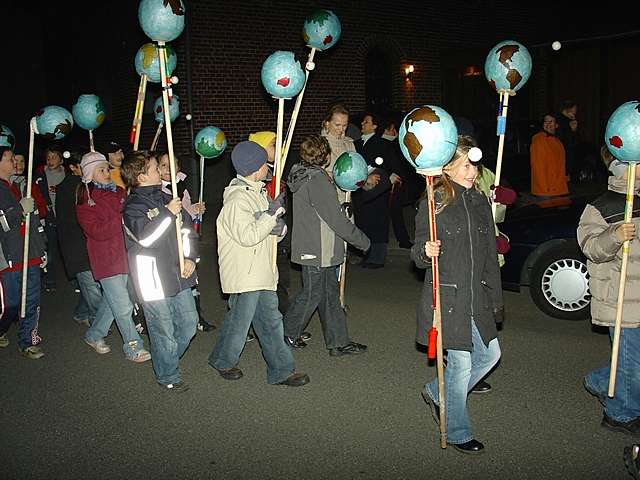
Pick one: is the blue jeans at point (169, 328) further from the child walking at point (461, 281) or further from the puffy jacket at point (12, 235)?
the child walking at point (461, 281)

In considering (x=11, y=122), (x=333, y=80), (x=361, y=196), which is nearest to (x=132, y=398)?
Result: (x=361, y=196)

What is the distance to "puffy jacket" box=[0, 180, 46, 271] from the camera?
6.21 meters

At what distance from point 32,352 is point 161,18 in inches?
127

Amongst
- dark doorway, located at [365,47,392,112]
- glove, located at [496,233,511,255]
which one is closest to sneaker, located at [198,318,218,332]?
glove, located at [496,233,511,255]

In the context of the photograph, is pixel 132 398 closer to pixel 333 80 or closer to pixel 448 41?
pixel 333 80

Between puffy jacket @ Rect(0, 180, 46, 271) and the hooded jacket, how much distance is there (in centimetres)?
236

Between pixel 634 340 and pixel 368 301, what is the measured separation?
3.98m

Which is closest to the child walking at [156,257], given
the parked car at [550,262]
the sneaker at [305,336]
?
the sneaker at [305,336]

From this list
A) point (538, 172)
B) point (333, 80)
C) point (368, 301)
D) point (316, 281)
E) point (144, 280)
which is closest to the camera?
point (144, 280)

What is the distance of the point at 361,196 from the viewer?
998 centimetres

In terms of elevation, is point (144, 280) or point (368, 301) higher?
point (144, 280)

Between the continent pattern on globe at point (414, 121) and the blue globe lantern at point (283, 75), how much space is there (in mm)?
1828

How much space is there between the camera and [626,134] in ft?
13.6

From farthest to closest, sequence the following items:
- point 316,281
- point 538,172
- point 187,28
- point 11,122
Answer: point 11,122 → point 187,28 → point 538,172 → point 316,281
